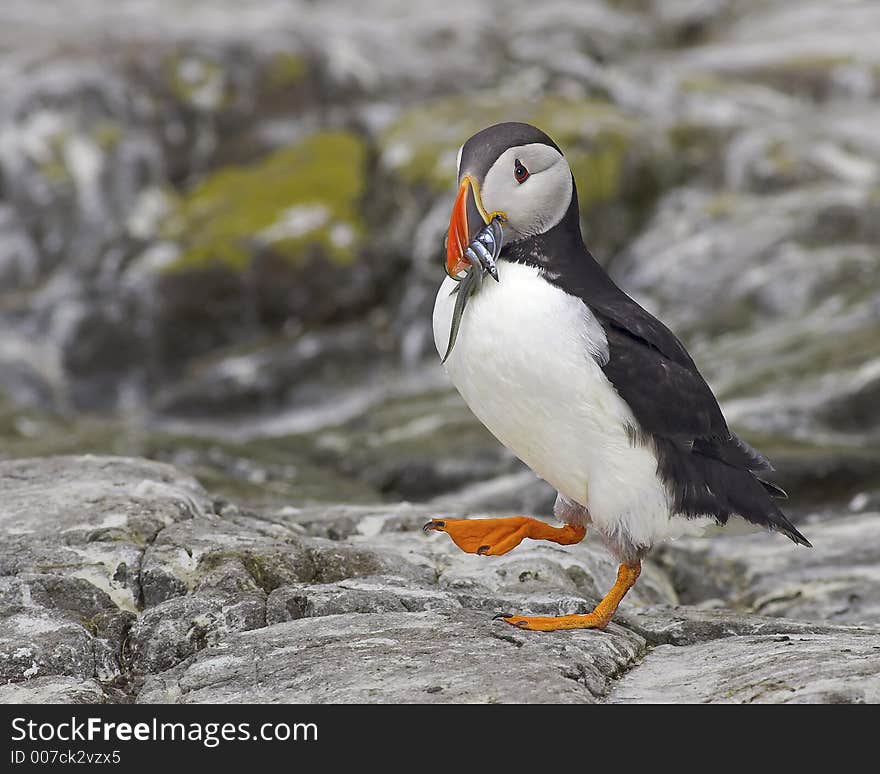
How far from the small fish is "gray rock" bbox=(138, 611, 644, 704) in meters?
1.15

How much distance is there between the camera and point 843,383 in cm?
1099

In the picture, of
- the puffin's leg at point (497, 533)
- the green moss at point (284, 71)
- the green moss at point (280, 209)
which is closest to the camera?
the puffin's leg at point (497, 533)

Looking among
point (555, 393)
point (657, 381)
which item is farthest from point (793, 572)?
point (555, 393)

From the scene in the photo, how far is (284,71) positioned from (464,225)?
18752 millimetres

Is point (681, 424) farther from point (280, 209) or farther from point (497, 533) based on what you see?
point (280, 209)

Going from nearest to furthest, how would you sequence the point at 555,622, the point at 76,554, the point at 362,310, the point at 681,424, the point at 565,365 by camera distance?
the point at 565,365 < the point at 555,622 < the point at 681,424 < the point at 76,554 < the point at 362,310

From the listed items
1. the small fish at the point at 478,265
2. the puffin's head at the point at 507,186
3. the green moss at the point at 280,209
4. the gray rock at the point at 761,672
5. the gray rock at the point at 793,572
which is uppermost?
the green moss at the point at 280,209

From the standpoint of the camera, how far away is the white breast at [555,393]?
4.49 meters

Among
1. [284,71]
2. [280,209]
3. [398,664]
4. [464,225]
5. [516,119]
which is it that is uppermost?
[284,71]

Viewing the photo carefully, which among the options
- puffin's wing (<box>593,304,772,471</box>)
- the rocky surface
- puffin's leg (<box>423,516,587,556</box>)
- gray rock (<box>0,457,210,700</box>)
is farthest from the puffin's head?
gray rock (<box>0,457,210,700</box>)

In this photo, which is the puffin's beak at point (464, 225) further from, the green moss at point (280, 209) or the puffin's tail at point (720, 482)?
the green moss at point (280, 209)

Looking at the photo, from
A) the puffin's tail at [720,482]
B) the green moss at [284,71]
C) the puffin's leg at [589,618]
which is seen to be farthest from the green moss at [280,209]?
the puffin's leg at [589,618]

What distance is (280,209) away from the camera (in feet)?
58.0

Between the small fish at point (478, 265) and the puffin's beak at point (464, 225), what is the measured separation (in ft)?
0.04
